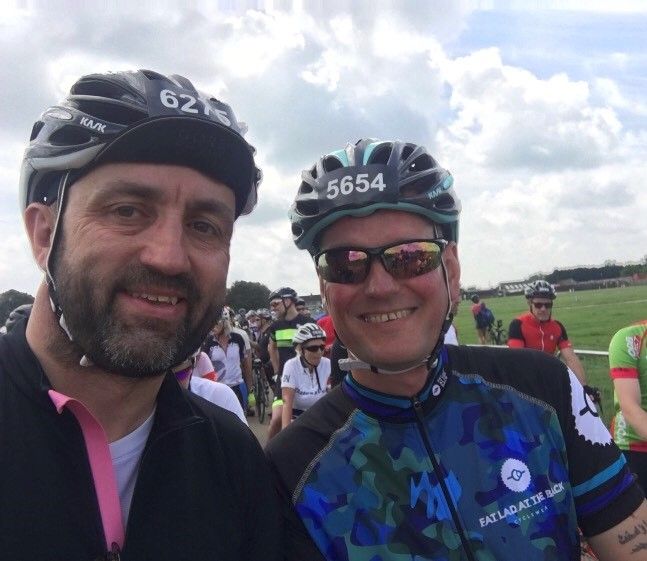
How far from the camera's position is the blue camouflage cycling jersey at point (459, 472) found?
5.96ft

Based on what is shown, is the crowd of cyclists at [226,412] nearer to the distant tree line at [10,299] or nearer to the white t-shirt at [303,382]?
the distant tree line at [10,299]

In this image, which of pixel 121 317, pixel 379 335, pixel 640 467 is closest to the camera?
pixel 121 317

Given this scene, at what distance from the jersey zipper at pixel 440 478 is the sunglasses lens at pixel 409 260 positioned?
479mm

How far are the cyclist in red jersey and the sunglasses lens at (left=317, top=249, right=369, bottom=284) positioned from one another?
6179mm

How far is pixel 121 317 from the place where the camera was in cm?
164

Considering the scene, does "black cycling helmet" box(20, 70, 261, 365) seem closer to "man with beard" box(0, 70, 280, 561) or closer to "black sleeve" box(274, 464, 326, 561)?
"man with beard" box(0, 70, 280, 561)

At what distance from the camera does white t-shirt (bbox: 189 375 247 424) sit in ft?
12.7

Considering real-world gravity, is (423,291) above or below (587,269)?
below

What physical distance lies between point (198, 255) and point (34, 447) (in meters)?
0.72

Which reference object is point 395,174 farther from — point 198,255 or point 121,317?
point 121,317

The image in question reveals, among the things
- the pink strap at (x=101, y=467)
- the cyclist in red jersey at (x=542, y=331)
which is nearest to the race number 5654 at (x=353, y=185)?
the pink strap at (x=101, y=467)

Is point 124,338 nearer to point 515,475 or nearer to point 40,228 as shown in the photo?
point 40,228

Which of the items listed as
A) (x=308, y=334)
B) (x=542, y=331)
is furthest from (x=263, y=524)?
(x=542, y=331)

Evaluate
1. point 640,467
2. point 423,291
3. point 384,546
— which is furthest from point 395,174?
point 640,467
